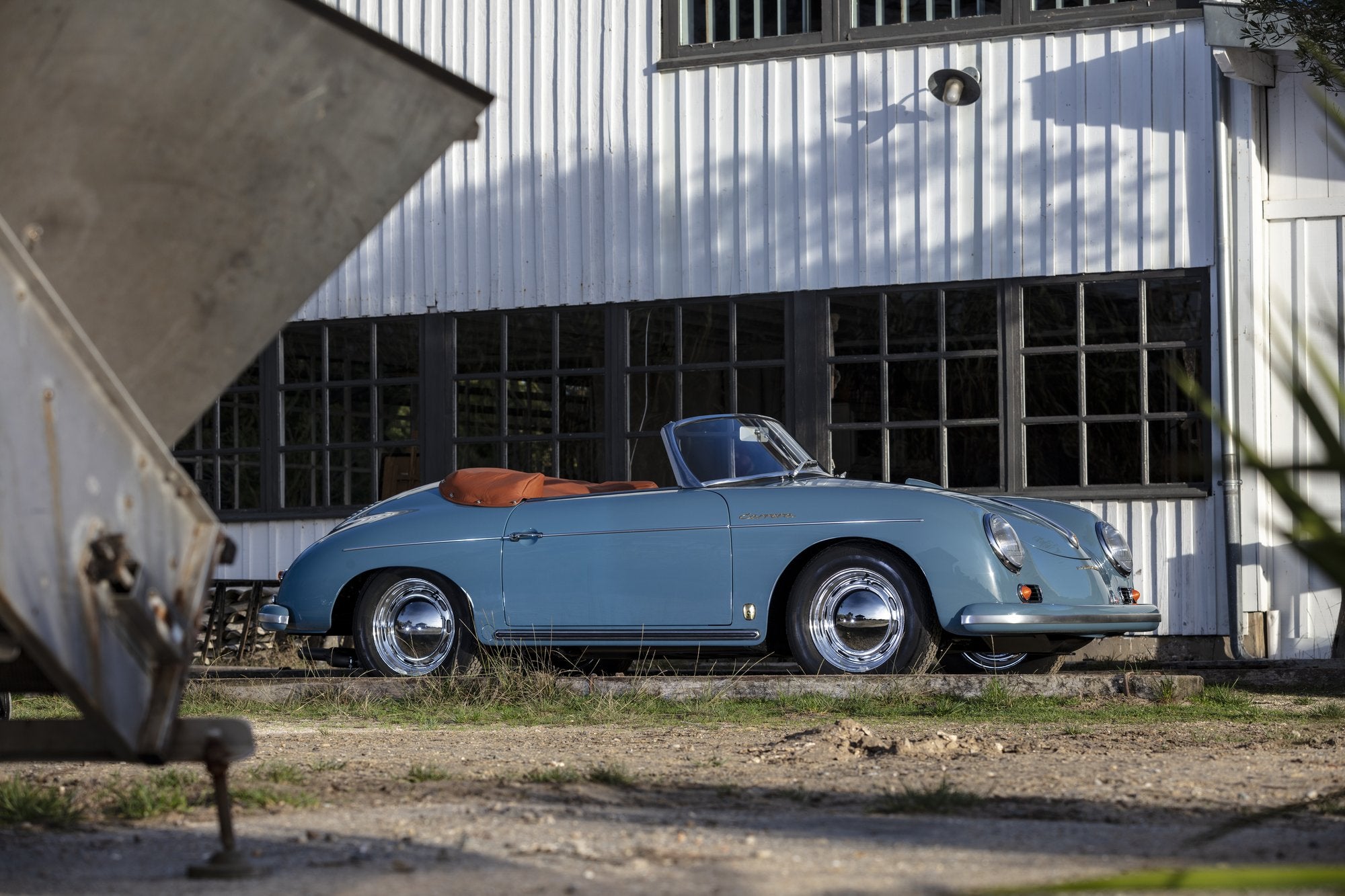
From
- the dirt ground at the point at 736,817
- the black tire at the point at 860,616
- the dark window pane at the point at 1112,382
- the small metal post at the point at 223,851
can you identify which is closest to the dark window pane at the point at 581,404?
the dark window pane at the point at 1112,382

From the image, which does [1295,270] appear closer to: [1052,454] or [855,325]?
[1052,454]

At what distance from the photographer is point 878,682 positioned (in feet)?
23.9

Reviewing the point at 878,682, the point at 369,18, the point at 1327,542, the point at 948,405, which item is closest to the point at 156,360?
the point at 1327,542

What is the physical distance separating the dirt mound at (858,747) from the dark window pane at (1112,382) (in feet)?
19.3

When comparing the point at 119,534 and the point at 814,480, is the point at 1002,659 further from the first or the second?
the point at 119,534

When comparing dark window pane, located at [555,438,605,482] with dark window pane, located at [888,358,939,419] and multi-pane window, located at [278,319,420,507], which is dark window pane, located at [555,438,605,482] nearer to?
multi-pane window, located at [278,319,420,507]

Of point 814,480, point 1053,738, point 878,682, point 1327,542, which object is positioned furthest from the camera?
point 814,480

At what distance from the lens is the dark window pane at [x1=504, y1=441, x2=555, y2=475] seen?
493 inches

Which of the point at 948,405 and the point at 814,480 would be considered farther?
the point at 948,405

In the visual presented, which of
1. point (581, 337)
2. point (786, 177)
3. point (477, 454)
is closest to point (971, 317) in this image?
point (786, 177)

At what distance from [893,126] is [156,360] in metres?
9.13

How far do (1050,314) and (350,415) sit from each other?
17.7ft

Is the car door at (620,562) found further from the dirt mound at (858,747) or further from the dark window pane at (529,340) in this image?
the dark window pane at (529,340)

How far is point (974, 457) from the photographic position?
452 inches
